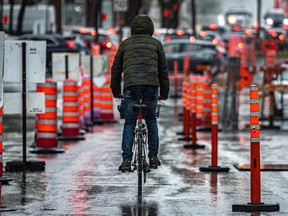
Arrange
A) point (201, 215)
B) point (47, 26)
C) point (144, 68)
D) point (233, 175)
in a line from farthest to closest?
point (47, 26) → point (233, 175) → point (144, 68) → point (201, 215)

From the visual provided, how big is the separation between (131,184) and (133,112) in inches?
44.6

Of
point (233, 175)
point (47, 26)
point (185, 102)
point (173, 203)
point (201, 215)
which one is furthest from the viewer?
point (47, 26)

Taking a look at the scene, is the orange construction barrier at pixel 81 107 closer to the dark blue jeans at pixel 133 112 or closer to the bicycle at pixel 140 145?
the dark blue jeans at pixel 133 112

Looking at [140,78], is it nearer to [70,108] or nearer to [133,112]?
[133,112]

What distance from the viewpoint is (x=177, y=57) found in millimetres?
51781

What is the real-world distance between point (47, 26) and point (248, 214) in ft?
160

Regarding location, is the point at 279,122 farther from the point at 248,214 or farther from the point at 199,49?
the point at 199,49

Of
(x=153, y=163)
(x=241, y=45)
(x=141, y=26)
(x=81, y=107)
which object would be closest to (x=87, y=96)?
(x=81, y=107)

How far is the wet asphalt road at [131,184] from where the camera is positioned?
13445 millimetres

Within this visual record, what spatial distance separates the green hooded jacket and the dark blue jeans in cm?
8

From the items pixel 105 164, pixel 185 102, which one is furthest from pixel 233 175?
pixel 185 102

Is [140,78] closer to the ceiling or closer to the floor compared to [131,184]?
closer to the ceiling

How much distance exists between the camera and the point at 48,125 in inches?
804

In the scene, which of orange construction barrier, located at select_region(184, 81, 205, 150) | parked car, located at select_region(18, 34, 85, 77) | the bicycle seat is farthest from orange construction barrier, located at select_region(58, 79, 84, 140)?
parked car, located at select_region(18, 34, 85, 77)
